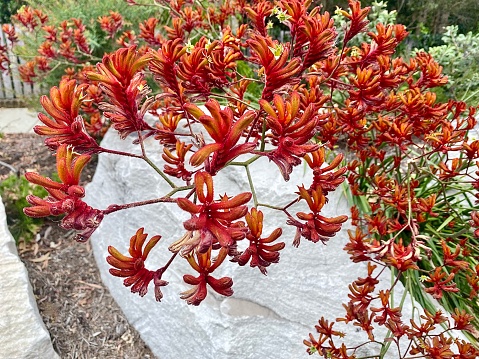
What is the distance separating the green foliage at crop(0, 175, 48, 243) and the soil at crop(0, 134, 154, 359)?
2.4 inches

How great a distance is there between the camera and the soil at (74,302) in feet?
8.02

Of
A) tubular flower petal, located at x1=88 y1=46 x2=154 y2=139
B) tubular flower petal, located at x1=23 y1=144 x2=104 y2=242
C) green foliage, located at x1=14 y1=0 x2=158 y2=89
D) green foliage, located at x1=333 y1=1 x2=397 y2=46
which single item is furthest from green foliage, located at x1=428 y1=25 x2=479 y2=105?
tubular flower petal, located at x1=23 y1=144 x2=104 y2=242

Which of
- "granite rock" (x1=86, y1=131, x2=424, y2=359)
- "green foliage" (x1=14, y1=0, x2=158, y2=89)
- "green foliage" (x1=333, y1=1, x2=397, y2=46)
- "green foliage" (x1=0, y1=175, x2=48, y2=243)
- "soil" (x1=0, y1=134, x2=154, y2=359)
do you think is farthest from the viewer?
"green foliage" (x1=14, y1=0, x2=158, y2=89)

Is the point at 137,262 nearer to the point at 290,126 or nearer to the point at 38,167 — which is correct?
the point at 290,126

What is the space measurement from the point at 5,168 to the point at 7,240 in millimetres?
1464

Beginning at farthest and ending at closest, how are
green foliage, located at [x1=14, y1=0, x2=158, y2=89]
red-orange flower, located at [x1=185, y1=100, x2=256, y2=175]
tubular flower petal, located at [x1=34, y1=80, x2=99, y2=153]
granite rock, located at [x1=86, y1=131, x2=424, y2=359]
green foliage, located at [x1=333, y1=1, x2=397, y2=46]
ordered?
1. green foliage, located at [x1=14, y1=0, x2=158, y2=89]
2. green foliage, located at [x1=333, y1=1, x2=397, y2=46]
3. granite rock, located at [x1=86, y1=131, x2=424, y2=359]
4. tubular flower petal, located at [x1=34, y1=80, x2=99, y2=153]
5. red-orange flower, located at [x1=185, y1=100, x2=256, y2=175]

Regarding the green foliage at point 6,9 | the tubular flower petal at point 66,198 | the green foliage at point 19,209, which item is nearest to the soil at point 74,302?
the green foliage at point 19,209

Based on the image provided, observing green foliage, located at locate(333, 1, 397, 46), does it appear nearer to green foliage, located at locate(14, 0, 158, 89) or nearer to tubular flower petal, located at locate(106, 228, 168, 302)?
green foliage, located at locate(14, 0, 158, 89)

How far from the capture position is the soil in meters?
2.44

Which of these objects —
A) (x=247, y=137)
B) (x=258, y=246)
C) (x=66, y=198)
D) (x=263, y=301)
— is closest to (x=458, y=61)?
(x=263, y=301)

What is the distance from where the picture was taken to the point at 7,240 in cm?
257

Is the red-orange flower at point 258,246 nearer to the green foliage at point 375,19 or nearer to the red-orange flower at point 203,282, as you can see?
the red-orange flower at point 203,282

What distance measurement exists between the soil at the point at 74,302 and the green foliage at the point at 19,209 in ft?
0.20

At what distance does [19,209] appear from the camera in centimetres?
303
